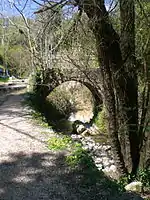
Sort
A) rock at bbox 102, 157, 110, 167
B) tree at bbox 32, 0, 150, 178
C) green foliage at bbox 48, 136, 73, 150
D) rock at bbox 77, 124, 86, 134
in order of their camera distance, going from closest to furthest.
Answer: tree at bbox 32, 0, 150, 178 < green foliage at bbox 48, 136, 73, 150 < rock at bbox 102, 157, 110, 167 < rock at bbox 77, 124, 86, 134

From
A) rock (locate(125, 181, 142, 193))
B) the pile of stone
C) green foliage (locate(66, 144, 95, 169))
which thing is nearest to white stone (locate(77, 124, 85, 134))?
the pile of stone

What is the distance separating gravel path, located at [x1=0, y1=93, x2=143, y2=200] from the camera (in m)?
4.88

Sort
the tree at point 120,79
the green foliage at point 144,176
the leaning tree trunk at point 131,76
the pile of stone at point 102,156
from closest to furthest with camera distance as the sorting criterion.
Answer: the tree at point 120,79
the leaning tree trunk at point 131,76
the green foliage at point 144,176
the pile of stone at point 102,156

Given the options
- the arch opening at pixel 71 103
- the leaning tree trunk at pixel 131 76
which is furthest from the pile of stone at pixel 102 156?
the arch opening at pixel 71 103

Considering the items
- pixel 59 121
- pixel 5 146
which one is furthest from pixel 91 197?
A: pixel 59 121

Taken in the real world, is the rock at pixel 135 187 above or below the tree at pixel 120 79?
below

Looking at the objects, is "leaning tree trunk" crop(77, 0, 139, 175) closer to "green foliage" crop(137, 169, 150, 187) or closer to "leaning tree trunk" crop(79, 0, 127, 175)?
"leaning tree trunk" crop(79, 0, 127, 175)

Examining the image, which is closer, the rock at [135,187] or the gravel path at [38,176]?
the gravel path at [38,176]

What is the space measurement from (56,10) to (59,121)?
14.7 m

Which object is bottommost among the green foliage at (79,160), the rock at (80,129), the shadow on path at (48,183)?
the rock at (80,129)

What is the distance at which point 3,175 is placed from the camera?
572 centimetres

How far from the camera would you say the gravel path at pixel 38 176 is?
16.0 feet

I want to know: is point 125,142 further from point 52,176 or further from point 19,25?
point 19,25

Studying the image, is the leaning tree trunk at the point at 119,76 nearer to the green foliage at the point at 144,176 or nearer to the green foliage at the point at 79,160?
the green foliage at the point at 144,176
